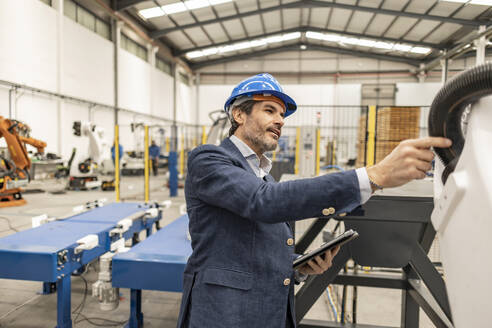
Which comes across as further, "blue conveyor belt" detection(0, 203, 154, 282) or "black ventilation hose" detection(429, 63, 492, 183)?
A: "blue conveyor belt" detection(0, 203, 154, 282)

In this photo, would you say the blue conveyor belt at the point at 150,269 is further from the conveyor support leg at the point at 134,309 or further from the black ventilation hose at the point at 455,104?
the black ventilation hose at the point at 455,104

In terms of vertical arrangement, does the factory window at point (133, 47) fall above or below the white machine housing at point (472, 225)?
above

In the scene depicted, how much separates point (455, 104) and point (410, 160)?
0.15 m

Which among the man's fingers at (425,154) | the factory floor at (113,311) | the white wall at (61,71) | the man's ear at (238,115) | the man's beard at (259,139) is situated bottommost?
the factory floor at (113,311)

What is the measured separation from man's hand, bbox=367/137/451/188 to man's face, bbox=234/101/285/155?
1.96 ft

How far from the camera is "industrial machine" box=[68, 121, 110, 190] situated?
31.0 ft

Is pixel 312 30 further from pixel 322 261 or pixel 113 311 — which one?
pixel 322 261

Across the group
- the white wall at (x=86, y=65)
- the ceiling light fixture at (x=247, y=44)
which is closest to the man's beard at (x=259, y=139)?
the white wall at (x=86, y=65)

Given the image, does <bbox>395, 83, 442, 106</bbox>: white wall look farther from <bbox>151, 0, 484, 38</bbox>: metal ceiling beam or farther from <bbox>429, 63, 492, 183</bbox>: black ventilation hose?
<bbox>429, 63, 492, 183</bbox>: black ventilation hose

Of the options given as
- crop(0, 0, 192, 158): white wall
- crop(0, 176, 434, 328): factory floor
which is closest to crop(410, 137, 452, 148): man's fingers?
crop(0, 176, 434, 328): factory floor

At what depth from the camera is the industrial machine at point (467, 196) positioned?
54 cm

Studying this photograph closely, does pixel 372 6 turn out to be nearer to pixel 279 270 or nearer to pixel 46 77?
pixel 46 77

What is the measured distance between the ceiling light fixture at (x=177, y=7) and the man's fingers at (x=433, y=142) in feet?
46.0

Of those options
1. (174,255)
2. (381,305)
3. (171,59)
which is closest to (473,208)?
(174,255)
